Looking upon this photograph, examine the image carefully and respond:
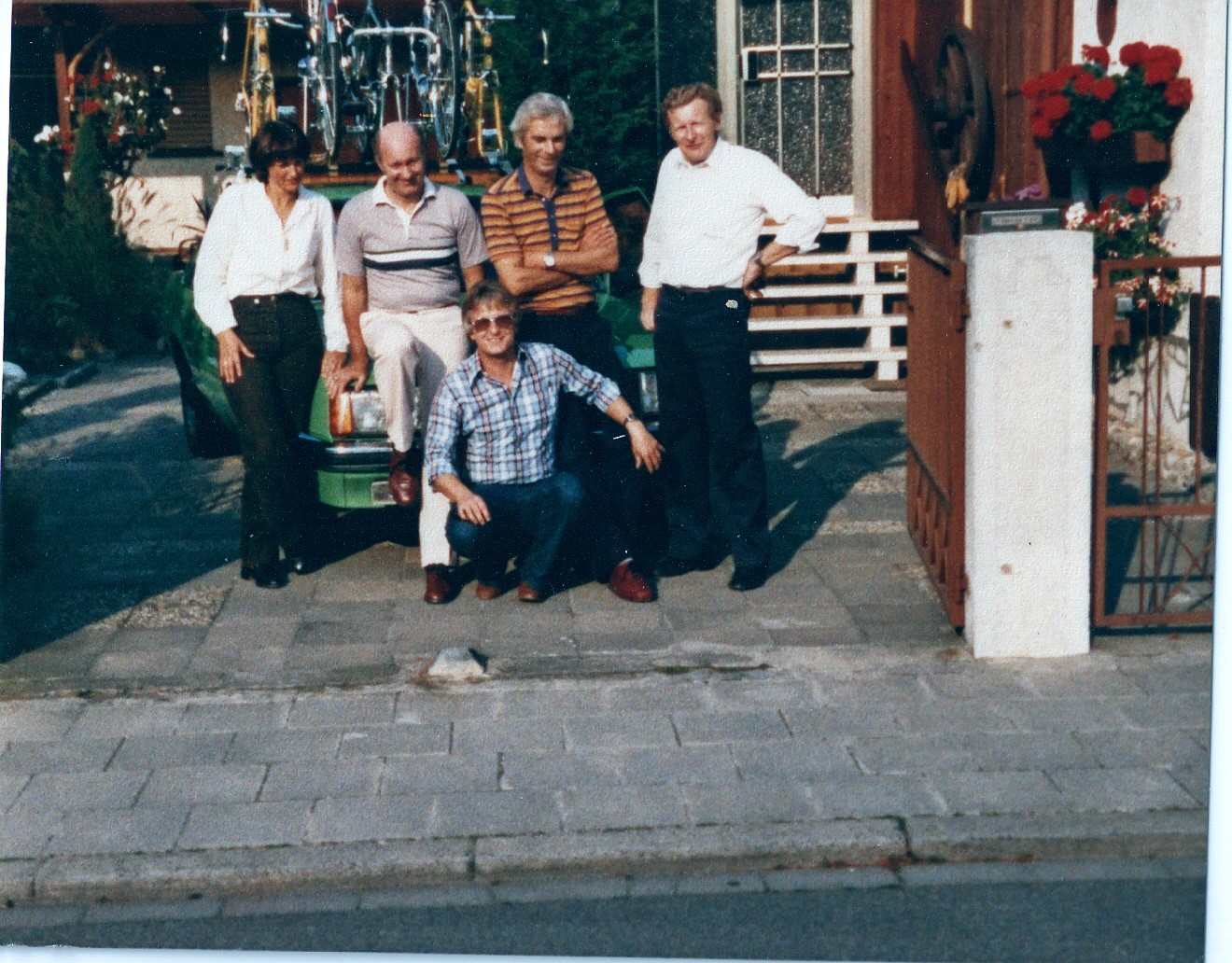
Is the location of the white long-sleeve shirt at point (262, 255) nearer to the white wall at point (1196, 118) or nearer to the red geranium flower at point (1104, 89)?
the red geranium flower at point (1104, 89)

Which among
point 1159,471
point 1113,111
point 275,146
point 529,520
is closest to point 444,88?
point 275,146

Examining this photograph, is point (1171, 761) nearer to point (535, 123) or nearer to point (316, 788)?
point (316, 788)

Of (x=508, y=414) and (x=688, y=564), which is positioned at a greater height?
(x=508, y=414)

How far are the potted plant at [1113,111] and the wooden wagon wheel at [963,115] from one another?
6.13ft

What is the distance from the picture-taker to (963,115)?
10.6 meters

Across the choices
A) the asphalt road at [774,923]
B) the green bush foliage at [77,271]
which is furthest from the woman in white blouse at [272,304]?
the green bush foliage at [77,271]

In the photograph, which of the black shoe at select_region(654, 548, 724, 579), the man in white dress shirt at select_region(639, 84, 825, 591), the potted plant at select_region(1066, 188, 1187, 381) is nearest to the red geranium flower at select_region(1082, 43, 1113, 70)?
the potted plant at select_region(1066, 188, 1187, 381)

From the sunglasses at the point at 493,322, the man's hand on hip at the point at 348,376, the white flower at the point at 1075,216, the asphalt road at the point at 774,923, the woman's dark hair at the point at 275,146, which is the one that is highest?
the woman's dark hair at the point at 275,146

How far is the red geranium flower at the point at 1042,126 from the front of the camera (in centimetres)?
812

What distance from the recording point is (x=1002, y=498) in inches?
224

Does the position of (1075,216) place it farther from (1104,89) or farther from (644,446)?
(644,446)

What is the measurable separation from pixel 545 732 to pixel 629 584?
1439 mm

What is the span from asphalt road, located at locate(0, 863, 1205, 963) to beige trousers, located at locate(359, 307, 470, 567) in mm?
2499

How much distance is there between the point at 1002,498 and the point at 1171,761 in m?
1.15
